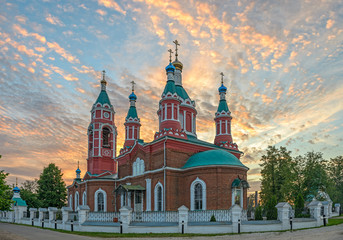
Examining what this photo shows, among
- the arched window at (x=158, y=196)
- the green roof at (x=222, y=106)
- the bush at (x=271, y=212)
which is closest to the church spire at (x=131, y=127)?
the green roof at (x=222, y=106)

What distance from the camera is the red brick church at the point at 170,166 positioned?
21562 millimetres

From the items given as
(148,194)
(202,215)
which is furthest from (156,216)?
(148,194)

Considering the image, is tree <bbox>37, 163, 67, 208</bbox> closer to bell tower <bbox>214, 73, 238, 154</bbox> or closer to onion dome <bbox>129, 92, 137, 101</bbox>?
onion dome <bbox>129, 92, 137, 101</bbox>

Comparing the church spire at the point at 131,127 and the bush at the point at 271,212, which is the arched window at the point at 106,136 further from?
the bush at the point at 271,212

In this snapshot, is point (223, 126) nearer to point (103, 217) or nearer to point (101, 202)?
point (101, 202)

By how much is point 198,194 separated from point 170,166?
3.06 meters

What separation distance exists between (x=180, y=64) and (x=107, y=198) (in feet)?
54.0

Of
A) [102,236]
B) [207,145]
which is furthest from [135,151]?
[102,236]

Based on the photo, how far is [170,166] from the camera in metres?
23.3

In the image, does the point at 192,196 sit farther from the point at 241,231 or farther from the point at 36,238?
the point at 36,238

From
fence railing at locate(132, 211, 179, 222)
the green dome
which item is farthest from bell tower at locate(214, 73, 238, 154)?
fence railing at locate(132, 211, 179, 222)

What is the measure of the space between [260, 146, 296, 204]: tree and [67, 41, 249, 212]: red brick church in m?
4.62

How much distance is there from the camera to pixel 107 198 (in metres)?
32.2

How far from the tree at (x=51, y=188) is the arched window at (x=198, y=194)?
84.7ft
